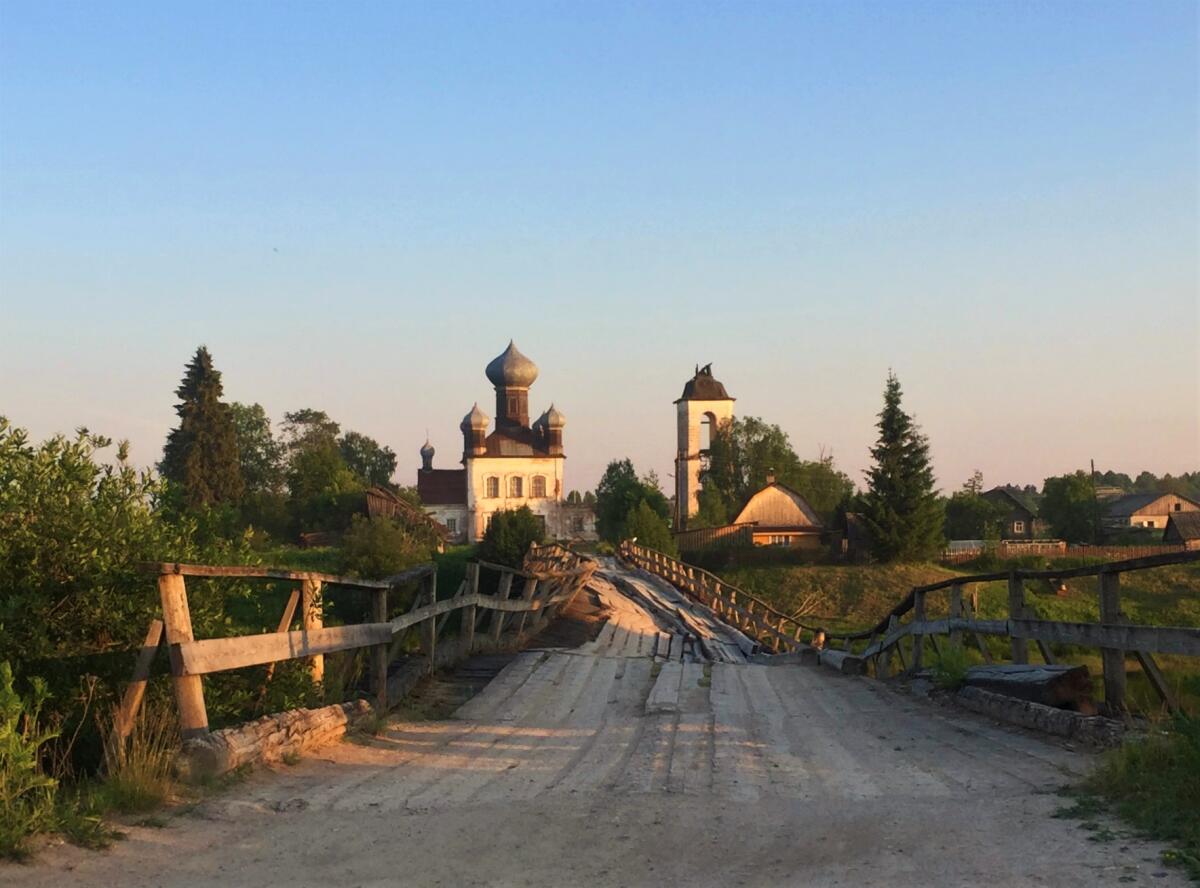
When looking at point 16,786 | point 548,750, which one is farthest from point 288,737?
point 16,786

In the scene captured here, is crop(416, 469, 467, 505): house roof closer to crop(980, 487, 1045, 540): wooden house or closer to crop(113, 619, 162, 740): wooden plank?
crop(980, 487, 1045, 540): wooden house

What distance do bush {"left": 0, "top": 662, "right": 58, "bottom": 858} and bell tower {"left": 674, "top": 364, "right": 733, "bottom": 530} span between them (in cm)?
8022

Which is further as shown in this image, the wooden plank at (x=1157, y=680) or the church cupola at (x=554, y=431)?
the church cupola at (x=554, y=431)

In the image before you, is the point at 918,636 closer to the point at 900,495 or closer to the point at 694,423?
the point at 900,495

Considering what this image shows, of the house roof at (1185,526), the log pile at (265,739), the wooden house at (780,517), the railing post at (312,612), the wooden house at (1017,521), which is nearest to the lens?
the log pile at (265,739)

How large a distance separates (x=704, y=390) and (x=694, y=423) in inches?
104

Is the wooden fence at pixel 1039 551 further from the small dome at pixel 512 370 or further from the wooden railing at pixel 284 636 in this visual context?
the wooden railing at pixel 284 636

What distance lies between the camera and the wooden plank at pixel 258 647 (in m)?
7.30

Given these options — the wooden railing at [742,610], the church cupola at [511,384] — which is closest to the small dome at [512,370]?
the church cupola at [511,384]

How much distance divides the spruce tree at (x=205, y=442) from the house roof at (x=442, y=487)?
20661 millimetres

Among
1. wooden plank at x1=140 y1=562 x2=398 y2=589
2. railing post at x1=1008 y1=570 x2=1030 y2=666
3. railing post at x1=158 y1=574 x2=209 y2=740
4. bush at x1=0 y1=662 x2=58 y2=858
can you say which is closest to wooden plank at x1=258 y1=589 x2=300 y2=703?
wooden plank at x1=140 y1=562 x2=398 y2=589

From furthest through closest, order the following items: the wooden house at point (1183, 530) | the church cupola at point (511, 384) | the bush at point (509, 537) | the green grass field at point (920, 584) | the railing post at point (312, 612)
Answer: the church cupola at point (511, 384)
the wooden house at point (1183, 530)
the green grass field at point (920, 584)
the bush at point (509, 537)
the railing post at point (312, 612)

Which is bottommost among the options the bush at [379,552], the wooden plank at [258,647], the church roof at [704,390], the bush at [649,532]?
the wooden plank at [258,647]

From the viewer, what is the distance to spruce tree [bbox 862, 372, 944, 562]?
216ft
